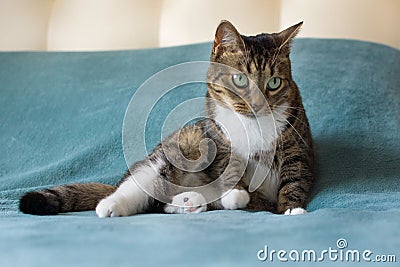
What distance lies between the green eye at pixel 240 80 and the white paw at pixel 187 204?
251 millimetres

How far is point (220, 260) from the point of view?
0.70 meters

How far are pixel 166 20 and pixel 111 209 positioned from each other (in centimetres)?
103

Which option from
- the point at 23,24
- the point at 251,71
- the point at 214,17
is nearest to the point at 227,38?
the point at 251,71

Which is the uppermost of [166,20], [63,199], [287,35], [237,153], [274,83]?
[166,20]

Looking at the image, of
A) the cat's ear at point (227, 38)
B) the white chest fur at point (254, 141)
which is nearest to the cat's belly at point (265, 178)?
the white chest fur at point (254, 141)

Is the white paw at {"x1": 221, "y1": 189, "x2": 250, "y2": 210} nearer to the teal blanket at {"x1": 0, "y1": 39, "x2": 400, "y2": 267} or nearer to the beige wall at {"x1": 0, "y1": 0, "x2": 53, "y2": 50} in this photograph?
the teal blanket at {"x1": 0, "y1": 39, "x2": 400, "y2": 267}

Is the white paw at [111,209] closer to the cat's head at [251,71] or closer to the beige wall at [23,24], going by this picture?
the cat's head at [251,71]

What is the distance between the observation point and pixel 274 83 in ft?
3.96

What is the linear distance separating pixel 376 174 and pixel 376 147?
12 cm

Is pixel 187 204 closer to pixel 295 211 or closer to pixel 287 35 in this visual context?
pixel 295 211

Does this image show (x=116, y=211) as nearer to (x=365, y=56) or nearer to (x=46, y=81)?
(x=46, y=81)

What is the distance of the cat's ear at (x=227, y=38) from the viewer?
3.95 feet

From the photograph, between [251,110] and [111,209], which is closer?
[111,209]

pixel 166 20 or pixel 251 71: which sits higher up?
pixel 166 20
